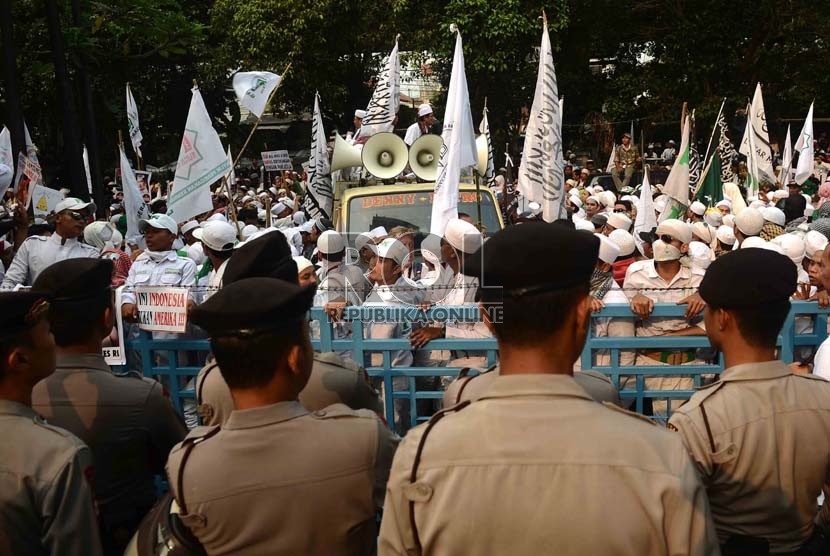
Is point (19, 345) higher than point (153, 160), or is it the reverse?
point (153, 160)

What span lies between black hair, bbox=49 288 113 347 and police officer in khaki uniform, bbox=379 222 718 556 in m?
1.75

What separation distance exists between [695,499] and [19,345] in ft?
6.51

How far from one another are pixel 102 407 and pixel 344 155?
703 centimetres

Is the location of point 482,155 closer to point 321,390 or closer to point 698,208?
point 698,208

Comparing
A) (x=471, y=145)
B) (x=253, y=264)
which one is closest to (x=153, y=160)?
(x=471, y=145)

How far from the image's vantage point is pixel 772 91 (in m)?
29.5

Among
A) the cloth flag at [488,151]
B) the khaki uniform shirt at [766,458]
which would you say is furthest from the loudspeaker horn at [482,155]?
the khaki uniform shirt at [766,458]

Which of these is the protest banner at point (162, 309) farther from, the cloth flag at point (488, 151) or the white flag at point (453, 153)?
the cloth flag at point (488, 151)

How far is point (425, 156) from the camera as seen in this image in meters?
8.88

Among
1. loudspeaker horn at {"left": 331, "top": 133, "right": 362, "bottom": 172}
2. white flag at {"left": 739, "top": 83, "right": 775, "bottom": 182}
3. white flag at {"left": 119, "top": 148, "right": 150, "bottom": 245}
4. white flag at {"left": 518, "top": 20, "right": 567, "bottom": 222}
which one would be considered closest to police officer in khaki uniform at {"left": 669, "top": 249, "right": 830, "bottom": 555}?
white flag at {"left": 518, "top": 20, "right": 567, "bottom": 222}

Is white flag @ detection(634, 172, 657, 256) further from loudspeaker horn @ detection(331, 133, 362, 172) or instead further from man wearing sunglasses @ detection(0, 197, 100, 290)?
man wearing sunglasses @ detection(0, 197, 100, 290)

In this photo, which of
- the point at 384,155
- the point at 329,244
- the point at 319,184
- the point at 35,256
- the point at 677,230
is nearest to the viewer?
the point at 677,230

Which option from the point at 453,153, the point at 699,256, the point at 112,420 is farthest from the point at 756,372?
the point at 453,153

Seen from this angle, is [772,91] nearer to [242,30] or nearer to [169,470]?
[242,30]
